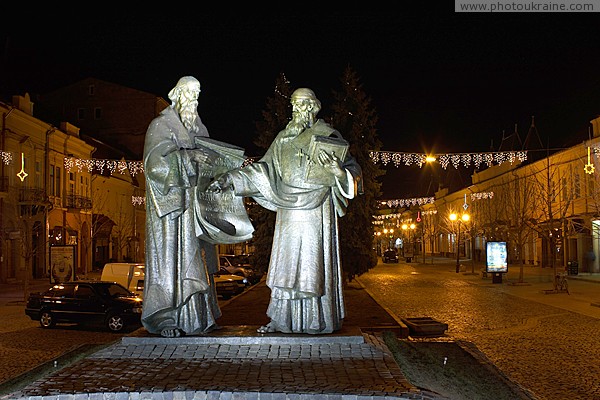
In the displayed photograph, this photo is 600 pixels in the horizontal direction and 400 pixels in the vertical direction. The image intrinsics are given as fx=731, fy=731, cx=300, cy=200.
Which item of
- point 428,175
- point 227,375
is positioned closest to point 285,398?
point 227,375

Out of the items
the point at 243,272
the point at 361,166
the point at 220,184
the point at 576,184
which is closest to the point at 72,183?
the point at 243,272

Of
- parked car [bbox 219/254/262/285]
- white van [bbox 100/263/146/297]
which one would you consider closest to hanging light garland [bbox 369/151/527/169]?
parked car [bbox 219/254/262/285]

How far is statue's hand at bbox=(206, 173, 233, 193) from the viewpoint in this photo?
865 centimetres

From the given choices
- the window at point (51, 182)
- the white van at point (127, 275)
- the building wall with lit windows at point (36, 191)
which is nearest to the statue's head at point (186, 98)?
the white van at point (127, 275)

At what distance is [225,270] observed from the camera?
115ft

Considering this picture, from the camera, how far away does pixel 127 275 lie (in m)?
27.5

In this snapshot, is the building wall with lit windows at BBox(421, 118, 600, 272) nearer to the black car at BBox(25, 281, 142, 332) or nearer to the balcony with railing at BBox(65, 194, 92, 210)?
the black car at BBox(25, 281, 142, 332)

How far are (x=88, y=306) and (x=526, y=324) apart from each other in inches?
462

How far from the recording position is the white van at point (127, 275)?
26.9 m

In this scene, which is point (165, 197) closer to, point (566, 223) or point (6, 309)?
point (6, 309)

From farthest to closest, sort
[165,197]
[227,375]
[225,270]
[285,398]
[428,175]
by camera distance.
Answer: [428,175]
[225,270]
[165,197]
[227,375]
[285,398]

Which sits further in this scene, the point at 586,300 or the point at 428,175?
the point at 428,175

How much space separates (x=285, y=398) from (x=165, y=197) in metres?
3.26

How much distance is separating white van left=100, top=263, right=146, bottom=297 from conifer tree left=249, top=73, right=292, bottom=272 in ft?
25.5
